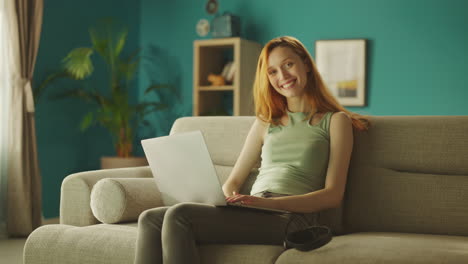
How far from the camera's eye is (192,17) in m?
5.29

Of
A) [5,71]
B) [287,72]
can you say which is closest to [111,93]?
[5,71]

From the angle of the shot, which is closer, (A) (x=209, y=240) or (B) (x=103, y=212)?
(A) (x=209, y=240)

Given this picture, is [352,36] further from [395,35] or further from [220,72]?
[220,72]

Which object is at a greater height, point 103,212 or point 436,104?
point 436,104

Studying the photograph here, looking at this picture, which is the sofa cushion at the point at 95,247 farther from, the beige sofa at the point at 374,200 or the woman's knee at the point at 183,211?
the woman's knee at the point at 183,211

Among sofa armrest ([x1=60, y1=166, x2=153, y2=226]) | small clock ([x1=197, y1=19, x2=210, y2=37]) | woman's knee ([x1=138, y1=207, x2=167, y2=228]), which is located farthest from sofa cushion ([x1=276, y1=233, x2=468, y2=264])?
small clock ([x1=197, y1=19, x2=210, y2=37])

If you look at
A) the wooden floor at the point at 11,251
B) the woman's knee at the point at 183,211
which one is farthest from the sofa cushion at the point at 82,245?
the wooden floor at the point at 11,251

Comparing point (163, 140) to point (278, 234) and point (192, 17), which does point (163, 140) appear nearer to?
point (278, 234)

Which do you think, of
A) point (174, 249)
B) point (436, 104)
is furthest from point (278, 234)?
point (436, 104)

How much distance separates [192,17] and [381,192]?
135 inches

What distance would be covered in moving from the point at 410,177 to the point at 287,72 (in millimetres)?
613

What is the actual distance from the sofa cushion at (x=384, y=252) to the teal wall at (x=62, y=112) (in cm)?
316

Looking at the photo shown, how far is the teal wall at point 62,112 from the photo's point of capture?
452cm

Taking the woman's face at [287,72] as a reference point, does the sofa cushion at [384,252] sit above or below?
below
